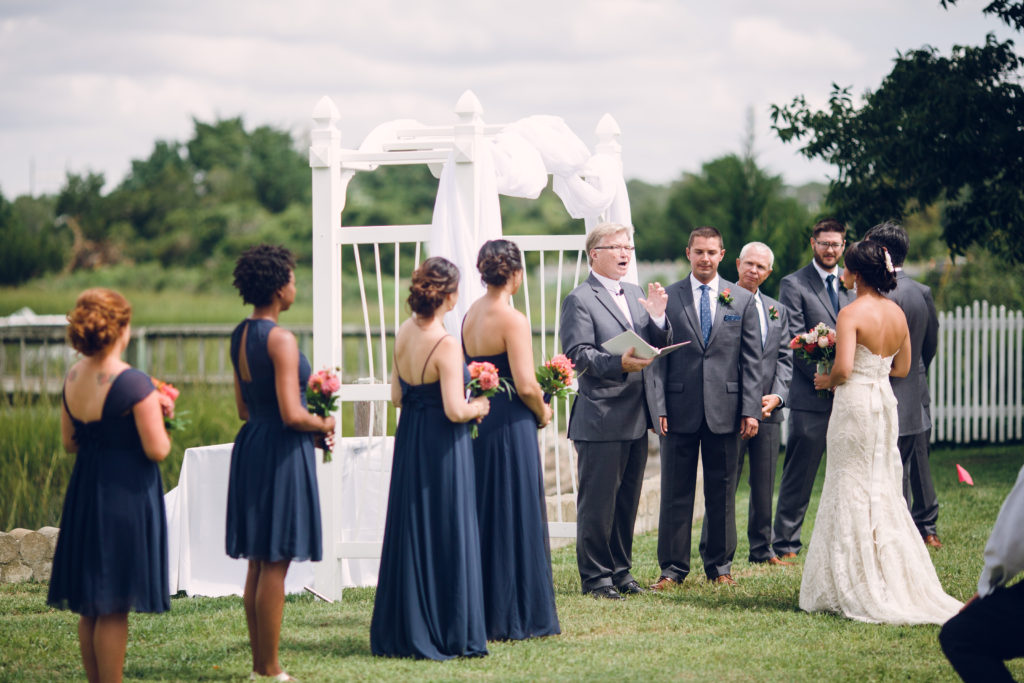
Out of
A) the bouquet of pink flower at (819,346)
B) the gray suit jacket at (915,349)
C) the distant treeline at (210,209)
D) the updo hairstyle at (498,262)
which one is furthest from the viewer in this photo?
the distant treeline at (210,209)

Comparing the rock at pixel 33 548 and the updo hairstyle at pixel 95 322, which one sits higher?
the updo hairstyle at pixel 95 322

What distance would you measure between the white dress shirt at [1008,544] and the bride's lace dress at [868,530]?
231 centimetres

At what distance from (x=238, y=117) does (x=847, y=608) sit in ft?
146

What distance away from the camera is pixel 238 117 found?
47281 mm

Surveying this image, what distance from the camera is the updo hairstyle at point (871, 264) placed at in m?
5.99

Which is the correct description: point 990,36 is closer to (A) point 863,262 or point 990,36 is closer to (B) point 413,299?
(A) point 863,262

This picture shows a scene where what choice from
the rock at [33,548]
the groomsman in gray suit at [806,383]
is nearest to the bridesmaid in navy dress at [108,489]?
the rock at [33,548]

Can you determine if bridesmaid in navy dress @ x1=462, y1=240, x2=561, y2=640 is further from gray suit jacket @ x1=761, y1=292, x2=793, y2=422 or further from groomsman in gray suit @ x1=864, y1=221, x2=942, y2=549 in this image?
groomsman in gray suit @ x1=864, y1=221, x2=942, y2=549

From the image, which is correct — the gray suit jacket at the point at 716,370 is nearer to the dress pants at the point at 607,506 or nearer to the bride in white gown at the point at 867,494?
the dress pants at the point at 607,506

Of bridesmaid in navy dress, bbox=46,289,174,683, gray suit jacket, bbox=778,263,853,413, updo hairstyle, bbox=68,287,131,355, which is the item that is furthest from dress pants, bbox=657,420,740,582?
updo hairstyle, bbox=68,287,131,355

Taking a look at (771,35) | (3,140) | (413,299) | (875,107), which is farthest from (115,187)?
(771,35)

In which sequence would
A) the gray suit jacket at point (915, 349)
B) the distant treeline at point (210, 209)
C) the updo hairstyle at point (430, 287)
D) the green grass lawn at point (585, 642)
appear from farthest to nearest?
the distant treeline at point (210, 209), the gray suit jacket at point (915, 349), the updo hairstyle at point (430, 287), the green grass lawn at point (585, 642)

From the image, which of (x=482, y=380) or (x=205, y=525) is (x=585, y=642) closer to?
(x=482, y=380)

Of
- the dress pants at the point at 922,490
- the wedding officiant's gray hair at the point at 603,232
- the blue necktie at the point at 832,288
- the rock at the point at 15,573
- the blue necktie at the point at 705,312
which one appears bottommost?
the rock at the point at 15,573
